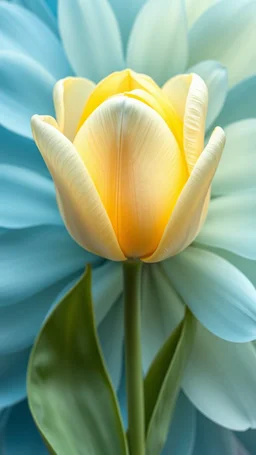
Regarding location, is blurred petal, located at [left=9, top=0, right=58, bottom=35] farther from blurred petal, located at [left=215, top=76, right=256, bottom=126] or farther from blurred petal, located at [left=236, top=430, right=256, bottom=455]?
blurred petal, located at [left=236, top=430, right=256, bottom=455]

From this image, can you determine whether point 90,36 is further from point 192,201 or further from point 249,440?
point 249,440

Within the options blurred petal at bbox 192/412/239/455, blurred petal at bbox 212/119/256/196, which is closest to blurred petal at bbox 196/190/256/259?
blurred petal at bbox 212/119/256/196

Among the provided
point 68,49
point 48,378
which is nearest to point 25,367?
point 48,378

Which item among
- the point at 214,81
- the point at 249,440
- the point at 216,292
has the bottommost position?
the point at 249,440

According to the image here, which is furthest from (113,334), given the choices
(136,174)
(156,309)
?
(136,174)

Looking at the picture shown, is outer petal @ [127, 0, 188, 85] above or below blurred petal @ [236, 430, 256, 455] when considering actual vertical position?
above

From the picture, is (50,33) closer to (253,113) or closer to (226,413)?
(253,113)

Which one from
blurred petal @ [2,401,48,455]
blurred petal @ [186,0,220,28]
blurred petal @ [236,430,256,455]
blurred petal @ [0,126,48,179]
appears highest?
blurred petal @ [186,0,220,28]
